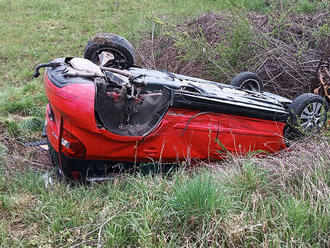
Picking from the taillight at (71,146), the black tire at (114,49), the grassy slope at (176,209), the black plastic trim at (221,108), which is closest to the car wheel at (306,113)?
the black plastic trim at (221,108)

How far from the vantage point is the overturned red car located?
330 cm

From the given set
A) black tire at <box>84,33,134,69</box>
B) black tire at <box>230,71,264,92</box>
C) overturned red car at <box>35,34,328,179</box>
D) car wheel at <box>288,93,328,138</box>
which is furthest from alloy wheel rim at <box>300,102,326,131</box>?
black tire at <box>84,33,134,69</box>

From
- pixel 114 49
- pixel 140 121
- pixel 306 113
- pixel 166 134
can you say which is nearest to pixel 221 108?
pixel 166 134

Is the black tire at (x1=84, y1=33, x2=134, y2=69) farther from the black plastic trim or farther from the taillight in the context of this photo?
the taillight

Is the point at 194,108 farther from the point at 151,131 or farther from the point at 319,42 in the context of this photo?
the point at 319,42

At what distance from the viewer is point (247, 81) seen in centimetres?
525

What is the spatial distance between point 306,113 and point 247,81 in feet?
3.47

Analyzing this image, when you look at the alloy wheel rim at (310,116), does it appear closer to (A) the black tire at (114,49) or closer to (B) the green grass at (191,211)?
(B) the green grass at (191,211)

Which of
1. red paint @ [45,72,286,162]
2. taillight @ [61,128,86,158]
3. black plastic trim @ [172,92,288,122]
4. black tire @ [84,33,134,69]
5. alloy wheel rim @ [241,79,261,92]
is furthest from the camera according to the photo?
alloy wheel rim @ [241,79,261,92]

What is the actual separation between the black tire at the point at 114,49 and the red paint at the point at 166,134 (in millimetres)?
1423

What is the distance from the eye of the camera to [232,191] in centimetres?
285

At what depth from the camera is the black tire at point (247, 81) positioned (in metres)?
5.16

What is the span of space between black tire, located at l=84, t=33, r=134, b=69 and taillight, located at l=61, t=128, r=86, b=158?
164cm

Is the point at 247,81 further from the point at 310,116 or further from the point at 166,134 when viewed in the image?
the point at 166,134
